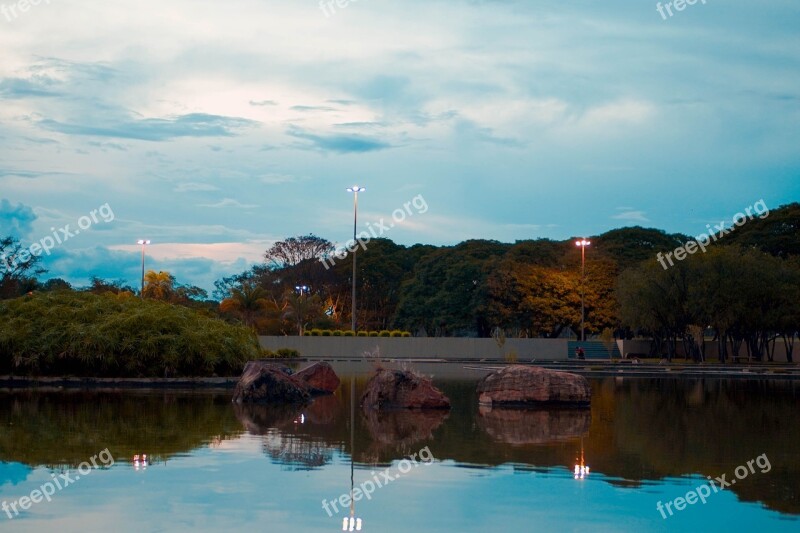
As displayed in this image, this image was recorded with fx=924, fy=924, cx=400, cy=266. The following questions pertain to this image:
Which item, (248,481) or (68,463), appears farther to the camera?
(68,463)

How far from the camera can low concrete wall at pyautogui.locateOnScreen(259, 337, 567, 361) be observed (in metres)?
65.1

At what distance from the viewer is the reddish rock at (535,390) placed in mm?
23469

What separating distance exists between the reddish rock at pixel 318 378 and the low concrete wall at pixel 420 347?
3506 cm

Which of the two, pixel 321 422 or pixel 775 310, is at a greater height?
pixel 775 310

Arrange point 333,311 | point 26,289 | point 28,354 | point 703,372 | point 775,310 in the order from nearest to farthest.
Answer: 1. point 28,354
2. point 703,372
3. point 26,289
4. point 775,310
5. point 333,311

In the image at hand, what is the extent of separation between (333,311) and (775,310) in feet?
143

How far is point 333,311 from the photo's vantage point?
87375mm

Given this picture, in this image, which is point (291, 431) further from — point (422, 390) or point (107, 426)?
point (422, 390)

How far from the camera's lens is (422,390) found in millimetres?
22609

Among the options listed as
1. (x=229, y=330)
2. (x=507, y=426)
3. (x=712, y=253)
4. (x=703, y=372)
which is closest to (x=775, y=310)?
(x=712, y=253)

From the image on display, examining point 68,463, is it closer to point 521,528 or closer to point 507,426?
point 521,528

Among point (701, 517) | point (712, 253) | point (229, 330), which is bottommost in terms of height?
point (701, 517)

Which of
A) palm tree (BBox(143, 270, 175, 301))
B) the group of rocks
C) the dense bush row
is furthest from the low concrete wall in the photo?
the group of rocks

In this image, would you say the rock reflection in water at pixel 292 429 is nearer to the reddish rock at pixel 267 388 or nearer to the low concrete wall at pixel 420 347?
the reddish rock at pixel 267 388
